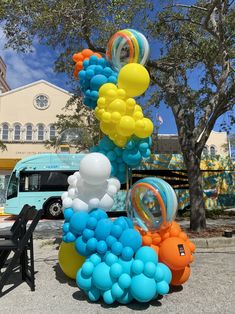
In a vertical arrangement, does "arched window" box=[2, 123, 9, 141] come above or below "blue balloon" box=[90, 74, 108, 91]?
above

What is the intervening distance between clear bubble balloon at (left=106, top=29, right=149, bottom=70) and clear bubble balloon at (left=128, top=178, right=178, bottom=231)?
7.32ft

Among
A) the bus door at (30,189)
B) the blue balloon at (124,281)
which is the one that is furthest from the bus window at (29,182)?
the blue balloon at (124,281)

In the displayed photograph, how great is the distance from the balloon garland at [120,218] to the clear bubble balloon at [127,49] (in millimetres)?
17

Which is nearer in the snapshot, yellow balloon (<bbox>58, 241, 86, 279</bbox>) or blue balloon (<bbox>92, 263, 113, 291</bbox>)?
blue balloon (<bbox>92, 263, 113, 291</bbox>)

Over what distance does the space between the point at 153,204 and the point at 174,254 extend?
76 cm

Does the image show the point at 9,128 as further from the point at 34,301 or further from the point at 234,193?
the point at 34,301

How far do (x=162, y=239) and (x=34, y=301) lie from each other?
2.01 meters

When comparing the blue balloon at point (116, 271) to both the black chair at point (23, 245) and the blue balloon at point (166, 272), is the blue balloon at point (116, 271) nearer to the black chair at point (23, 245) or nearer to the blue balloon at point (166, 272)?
the blue balloon at point (166, 272)

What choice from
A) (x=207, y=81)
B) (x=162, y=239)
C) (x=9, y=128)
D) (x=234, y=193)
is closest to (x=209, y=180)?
(x=234, y=193)

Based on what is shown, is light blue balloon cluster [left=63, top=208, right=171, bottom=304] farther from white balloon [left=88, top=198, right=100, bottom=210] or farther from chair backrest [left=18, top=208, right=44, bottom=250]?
chair backrest [left=18, top=208, right=44, bottom=250]

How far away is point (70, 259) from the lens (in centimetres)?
489

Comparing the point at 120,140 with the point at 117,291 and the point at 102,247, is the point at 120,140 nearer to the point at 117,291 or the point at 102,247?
the point at 102,247

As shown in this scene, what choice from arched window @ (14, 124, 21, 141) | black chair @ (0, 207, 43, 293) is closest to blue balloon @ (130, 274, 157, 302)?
black chair @ (0, 207, 43, 293)

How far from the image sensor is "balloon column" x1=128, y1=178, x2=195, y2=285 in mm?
4371
